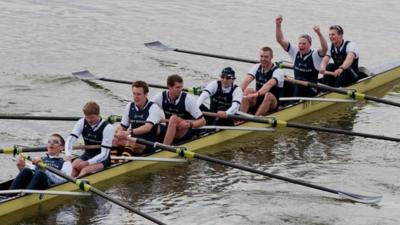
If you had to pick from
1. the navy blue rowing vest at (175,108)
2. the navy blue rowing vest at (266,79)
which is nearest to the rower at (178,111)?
the navy blue rowing vest at (175,108)

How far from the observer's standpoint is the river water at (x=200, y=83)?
41.2 ft

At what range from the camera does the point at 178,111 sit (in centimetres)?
1405

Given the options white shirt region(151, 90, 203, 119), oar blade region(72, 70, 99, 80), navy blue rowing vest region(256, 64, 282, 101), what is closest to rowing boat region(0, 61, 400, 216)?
navy blue rowing vest region(256, 64, 282, 101)

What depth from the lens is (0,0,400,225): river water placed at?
494 inches

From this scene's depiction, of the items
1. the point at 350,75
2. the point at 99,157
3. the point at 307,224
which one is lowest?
the point at 307,224

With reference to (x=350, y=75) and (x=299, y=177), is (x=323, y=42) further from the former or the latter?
(x=299, y=177)

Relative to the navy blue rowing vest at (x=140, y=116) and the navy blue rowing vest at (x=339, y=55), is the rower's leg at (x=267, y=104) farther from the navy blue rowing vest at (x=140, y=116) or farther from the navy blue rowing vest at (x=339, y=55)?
the navy blue rowing vest at (x=140, y=116)

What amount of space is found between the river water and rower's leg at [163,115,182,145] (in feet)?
1.58

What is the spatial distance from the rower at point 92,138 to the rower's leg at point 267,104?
12.4 feet

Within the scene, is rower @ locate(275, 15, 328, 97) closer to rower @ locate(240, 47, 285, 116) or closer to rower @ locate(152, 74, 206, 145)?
rower @ locate(240, 47, 285, 116)

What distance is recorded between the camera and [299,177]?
45.3 feet

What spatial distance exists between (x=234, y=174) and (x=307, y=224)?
2141 millimetres

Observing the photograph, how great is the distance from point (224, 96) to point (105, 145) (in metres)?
2.95

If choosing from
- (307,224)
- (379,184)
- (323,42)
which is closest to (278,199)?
(307,224)
